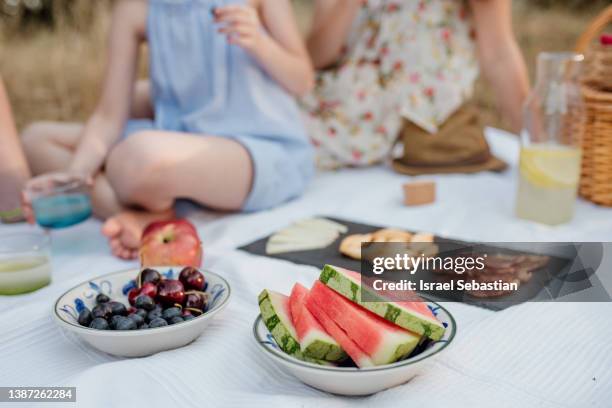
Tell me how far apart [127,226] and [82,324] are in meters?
0.58

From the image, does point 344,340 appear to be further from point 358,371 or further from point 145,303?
point 145,303

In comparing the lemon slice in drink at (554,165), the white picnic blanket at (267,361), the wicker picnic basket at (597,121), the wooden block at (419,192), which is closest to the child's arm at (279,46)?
the wooden block at (419,192)

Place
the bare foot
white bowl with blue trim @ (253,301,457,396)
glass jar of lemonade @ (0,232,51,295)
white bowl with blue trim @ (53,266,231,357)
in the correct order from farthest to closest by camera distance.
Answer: the bare foot, glass jar of lemonade @ (0,232,51,295), white bowl with blue trim @ (53,266,231,357), white bowl with blue trim @ (253,301,457,396)

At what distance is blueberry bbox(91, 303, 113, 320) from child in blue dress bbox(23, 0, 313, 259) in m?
0.67

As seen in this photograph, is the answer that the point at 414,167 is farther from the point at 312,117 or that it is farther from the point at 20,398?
the point at 20,398

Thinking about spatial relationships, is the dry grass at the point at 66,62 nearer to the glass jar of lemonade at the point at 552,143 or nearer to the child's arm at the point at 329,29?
the child's arm at the point at 329,29

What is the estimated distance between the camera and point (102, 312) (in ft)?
3.28

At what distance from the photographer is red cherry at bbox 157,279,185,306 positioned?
1037 millimetres

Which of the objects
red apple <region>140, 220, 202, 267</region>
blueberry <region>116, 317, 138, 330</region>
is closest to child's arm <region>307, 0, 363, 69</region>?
red apple <region>140, 220, 202, 267</region>

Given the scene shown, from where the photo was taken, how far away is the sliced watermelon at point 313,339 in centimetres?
86

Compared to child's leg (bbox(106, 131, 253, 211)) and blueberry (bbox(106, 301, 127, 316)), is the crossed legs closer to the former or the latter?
child's leg (bbox(106, 131, 253, 211))

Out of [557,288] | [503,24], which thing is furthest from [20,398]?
[503,24]

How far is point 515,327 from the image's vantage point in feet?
3.56

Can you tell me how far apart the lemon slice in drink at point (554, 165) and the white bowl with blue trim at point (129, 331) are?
94 centimetres
